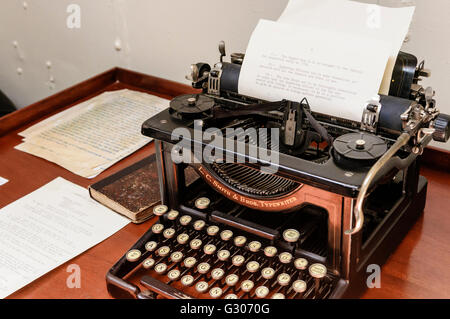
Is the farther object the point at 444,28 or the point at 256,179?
the point at 444,28

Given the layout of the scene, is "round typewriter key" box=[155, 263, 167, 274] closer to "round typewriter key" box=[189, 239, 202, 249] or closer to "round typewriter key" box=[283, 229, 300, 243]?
"round typewriter key" box=[189, 239, 202, 249]

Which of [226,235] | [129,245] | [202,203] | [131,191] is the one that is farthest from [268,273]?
[131,191]

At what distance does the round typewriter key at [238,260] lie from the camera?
1231 mm

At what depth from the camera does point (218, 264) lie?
132 centimetres

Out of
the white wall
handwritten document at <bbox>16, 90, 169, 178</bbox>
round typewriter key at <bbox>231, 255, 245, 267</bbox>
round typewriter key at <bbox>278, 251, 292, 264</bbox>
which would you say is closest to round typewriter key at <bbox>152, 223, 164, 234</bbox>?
round typewriter key at <bbox>231, 255, 245, 267</bbox>

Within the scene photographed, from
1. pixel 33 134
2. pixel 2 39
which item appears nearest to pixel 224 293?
pixel 33 134

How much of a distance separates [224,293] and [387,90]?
24.0 inches

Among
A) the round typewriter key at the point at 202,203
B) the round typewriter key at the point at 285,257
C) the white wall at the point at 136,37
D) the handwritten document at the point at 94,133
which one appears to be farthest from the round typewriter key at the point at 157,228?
the white wall at the point at 136,37

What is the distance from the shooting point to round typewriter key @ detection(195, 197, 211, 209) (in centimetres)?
134

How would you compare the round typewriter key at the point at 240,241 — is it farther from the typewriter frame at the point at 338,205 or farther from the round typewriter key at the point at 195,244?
the typewriter frame at the point at 338,205

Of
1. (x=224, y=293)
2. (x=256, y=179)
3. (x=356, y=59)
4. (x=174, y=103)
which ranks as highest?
(x=356, y=59)

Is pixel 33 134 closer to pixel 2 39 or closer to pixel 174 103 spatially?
pixel 174 103

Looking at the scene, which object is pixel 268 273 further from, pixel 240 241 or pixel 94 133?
pixel 94 133

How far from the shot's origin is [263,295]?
3.79 feet
